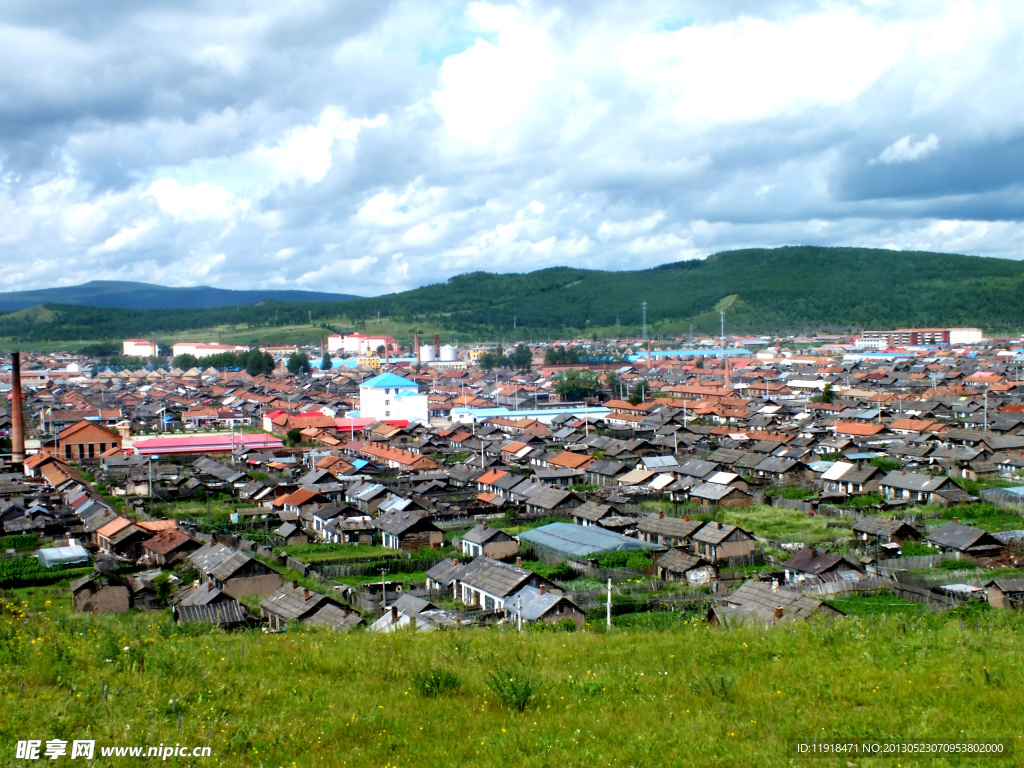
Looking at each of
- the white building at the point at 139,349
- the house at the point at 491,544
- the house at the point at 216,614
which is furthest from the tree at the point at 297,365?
the house at the point at 216,614

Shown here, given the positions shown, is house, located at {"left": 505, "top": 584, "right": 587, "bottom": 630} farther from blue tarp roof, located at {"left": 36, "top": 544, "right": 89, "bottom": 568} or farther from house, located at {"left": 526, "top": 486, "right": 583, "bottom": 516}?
blue tarp roof, located at {"left": 36, "top": 544, "right": 89, "bottom": 568}

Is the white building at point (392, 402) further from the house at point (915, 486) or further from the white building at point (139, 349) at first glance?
the white building at point (139, 349)

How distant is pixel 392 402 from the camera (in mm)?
43688

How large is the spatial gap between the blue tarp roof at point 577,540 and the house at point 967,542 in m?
5.78

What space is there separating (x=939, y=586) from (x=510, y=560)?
27.0ft

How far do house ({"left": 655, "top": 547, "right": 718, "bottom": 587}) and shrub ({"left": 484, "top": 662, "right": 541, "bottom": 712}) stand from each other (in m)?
10.4

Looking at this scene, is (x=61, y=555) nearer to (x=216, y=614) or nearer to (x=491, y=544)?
(x=216, y=614)

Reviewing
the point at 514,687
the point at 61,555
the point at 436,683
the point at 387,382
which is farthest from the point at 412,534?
the point at 387,382

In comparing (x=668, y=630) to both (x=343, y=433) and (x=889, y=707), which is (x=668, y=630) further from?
(x=343, y=433)

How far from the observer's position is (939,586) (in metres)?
14.4

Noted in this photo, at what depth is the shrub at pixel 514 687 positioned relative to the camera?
562cm

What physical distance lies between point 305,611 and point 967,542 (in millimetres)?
12978

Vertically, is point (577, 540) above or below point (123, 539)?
below

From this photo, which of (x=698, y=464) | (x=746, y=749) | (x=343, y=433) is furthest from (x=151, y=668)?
(x=343, y=433)
